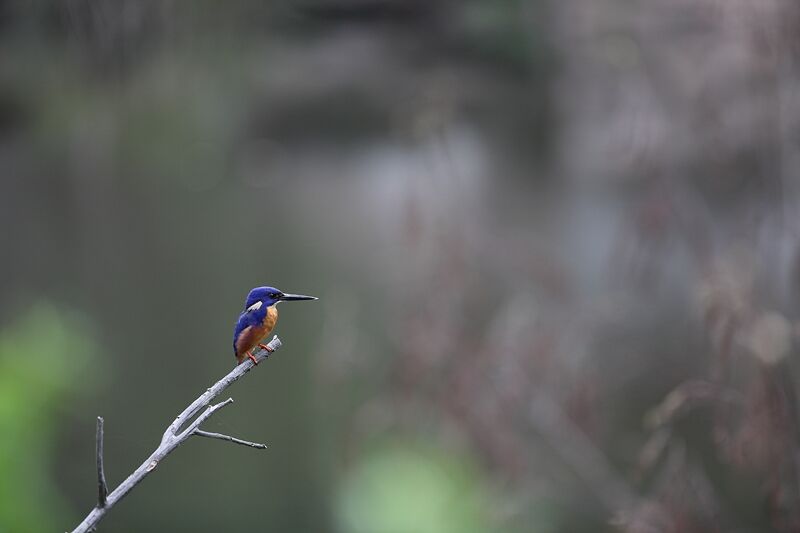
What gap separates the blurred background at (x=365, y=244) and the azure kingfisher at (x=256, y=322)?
5.09 ft

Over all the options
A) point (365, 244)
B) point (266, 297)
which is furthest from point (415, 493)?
point (266, 297)

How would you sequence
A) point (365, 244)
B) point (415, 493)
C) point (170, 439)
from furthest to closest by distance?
point (365, 244), point (415, 493), point (170, 439)

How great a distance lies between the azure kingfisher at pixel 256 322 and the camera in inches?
25.2

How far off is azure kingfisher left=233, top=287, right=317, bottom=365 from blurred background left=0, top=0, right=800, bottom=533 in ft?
5.09

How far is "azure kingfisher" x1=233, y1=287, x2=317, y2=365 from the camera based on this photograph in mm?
641

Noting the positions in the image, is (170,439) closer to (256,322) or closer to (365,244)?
(256,322)

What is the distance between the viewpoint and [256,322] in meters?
0.64

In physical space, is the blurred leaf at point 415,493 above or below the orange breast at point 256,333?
below

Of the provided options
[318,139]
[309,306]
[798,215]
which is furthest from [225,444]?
[798,215]

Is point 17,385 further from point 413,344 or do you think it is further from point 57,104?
point 413,344

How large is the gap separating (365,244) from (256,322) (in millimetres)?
2488

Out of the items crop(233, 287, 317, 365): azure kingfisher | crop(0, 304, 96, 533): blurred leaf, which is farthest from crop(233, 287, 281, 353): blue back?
crop(0, 304, 96, 533): blurred leaf

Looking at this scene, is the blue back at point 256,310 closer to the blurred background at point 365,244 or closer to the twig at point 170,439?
the twig at point 170,439

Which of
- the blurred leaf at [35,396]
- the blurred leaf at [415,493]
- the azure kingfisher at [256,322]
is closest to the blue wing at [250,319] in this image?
the azure kingfisher at [256,322]
